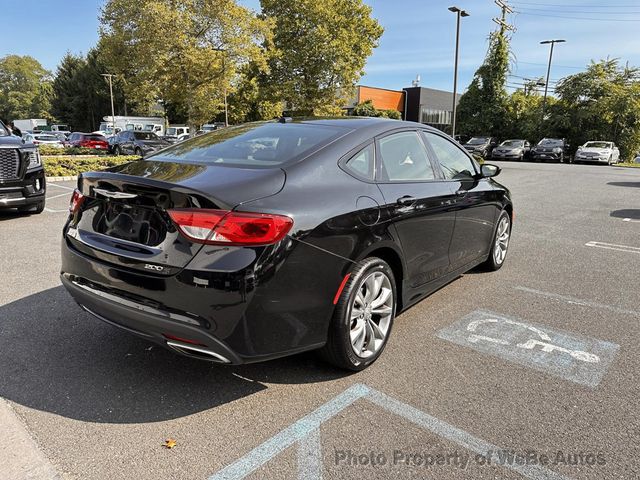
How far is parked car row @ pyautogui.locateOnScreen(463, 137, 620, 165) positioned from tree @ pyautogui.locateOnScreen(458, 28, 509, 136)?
A: 8547 mm

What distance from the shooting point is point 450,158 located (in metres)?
4.36

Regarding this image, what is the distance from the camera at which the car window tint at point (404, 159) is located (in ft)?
11.3

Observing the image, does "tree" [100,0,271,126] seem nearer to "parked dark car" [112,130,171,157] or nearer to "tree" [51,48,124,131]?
"parked dark car" [112,130,171,157]

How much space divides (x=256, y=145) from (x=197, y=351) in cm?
153

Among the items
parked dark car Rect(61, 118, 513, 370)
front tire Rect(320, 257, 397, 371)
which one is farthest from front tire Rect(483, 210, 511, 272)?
front tire Rect(320, 257, 397, 371)

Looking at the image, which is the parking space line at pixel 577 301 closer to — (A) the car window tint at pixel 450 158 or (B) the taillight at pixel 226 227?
(A) the car window tint at pixel 450 158

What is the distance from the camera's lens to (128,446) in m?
2.36

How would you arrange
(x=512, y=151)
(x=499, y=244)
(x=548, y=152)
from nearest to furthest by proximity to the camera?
(x=499, y=244)
(x=548, y=152)
(x=512, y=151)

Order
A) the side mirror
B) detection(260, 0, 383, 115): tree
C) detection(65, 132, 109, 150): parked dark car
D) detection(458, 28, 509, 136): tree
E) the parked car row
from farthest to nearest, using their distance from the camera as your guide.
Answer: detection(458, 28, 509, 136): tree
detection(260, 0, 383, 115): tree
detection(65, 132, 109, 150): parked dark car
the parked car row
the side mirror

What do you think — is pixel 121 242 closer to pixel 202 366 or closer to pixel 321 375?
pixel 202 366

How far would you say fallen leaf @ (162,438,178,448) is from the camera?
237cm

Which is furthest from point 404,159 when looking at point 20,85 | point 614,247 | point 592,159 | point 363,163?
point 20,85

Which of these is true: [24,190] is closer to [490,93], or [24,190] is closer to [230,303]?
[230,303]

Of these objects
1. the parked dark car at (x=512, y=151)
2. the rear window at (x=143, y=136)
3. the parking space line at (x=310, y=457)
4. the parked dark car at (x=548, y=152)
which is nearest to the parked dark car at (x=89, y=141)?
the rear window at (x=143, y=136)
